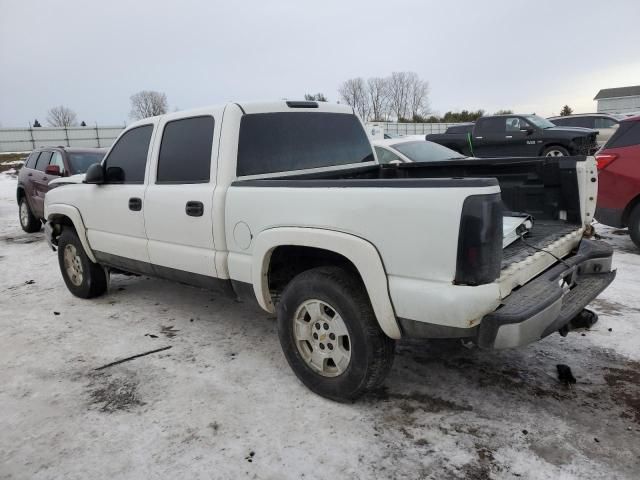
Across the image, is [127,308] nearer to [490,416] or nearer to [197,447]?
[197,447]

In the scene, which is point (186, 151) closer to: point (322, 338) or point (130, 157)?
point (130, 157)

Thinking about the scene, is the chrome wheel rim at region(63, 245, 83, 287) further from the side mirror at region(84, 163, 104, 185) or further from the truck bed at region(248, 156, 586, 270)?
the truck bed at region(248, 156, 586, 270)

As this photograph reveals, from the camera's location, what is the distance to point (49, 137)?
36500 mm

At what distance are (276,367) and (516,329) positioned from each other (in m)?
1.87

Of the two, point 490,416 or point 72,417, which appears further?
point 72,417

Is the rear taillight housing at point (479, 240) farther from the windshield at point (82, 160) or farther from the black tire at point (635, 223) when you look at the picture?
the windshield at point (82, 160)

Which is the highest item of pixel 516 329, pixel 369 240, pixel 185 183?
pixel 185 183

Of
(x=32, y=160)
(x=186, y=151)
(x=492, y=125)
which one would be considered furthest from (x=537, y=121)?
(x=32, y=160)

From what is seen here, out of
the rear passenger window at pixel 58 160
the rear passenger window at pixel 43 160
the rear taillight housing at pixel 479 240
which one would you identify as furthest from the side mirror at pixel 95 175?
the rear passenger window at pixel 43 160

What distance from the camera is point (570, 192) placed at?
3.61 metres

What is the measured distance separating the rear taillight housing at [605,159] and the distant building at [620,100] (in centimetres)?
5475

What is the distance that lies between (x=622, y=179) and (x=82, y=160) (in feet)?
28.6

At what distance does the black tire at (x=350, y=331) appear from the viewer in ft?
8.96

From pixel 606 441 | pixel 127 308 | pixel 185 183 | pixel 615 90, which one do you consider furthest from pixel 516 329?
pixel 615 90
